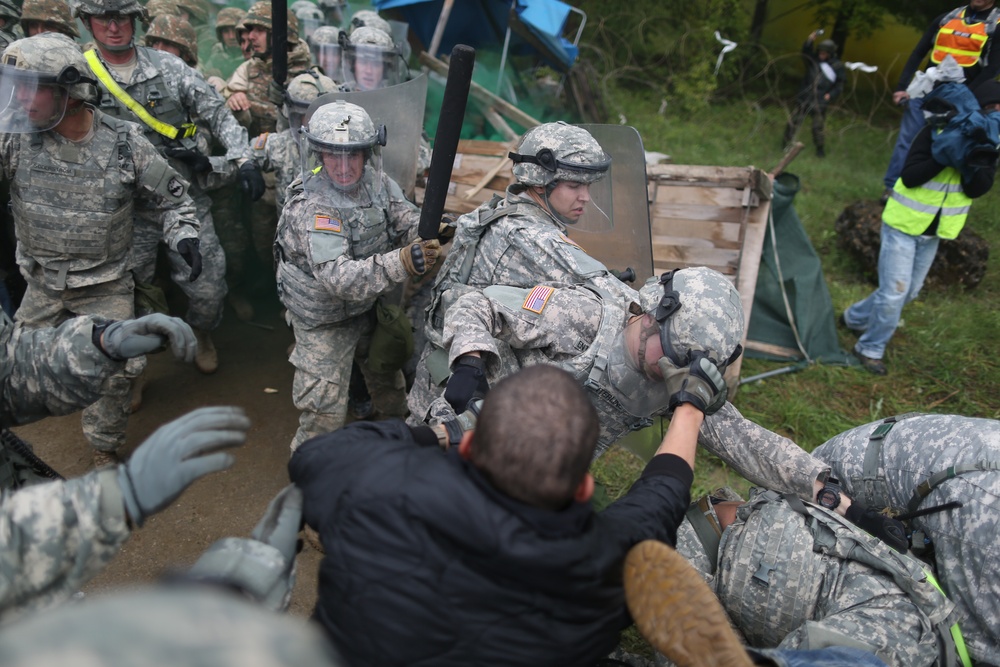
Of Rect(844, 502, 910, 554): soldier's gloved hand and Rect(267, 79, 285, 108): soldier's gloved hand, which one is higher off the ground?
Rect(267, 79, 285, 108): soldier's gloved hand

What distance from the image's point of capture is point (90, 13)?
3.96 metres

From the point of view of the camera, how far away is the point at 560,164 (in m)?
3.13

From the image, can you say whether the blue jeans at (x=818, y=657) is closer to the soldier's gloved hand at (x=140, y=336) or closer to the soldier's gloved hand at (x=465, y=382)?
the soldier's gloved hand at (x=465, y=382)

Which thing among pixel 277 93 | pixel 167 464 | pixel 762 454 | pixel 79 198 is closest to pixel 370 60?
pixel 277 93

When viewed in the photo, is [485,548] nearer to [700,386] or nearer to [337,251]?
[700,386]

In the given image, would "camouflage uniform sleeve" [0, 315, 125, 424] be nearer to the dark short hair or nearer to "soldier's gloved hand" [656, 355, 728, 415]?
the dark short hair

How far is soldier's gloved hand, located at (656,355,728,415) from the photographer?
2.18m

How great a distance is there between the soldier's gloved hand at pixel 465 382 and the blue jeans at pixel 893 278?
12.8 ft

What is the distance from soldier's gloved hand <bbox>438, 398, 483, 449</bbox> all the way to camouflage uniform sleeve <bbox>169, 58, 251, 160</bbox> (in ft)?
9.55

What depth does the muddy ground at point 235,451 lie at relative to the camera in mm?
3332

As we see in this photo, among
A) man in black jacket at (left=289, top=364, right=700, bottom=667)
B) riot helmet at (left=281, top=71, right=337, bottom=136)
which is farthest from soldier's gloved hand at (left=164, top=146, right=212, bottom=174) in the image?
man in black jacket at (left=289, top=364, right=700, bottom=667)

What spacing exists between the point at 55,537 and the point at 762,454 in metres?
2.27

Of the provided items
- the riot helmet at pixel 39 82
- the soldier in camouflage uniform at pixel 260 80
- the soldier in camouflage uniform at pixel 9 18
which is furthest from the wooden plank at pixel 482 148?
the soldier in camouflage uniform at pixel 9 18

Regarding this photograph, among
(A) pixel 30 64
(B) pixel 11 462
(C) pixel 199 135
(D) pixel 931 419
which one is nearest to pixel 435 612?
(B) pixel 11 462
